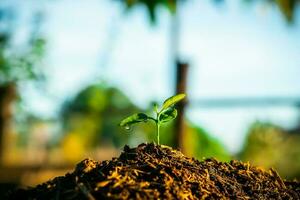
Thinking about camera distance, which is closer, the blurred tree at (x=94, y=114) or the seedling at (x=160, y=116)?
the seedling at (x=160, y=116)

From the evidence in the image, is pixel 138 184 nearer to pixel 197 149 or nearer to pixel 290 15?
pixel 197 149

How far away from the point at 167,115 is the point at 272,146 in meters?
14.5

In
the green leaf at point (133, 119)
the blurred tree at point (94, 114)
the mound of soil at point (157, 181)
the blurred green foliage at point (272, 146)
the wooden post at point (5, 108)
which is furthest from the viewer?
the blurred green foliage at point (272, 146)

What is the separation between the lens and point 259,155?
15.1 meters

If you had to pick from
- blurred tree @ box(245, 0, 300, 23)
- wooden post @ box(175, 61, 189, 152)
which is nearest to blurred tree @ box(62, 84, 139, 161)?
wooden post @ box(175, 61, 189, 152)

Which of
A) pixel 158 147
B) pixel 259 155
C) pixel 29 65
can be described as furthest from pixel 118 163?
pixel 259 155

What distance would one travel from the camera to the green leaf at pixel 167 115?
1983mm

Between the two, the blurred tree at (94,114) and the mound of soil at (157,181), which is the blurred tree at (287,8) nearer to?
the blurred tree at (94,114)

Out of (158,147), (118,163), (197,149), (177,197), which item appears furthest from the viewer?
(197,149)

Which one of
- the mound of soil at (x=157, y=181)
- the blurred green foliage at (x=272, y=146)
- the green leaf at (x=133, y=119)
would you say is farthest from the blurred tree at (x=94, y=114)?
the blurred green foliage at (x=272, y=146)

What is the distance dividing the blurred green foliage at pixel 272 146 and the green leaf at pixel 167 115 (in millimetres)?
12662

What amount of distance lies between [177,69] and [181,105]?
0.49 m

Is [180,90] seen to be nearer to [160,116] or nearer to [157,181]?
[160,116]

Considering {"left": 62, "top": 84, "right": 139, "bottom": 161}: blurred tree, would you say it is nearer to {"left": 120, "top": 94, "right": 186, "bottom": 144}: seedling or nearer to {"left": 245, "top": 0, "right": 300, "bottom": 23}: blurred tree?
{"left": 120, "top": 94, "right": 186, "bottom": 144}: seedling
